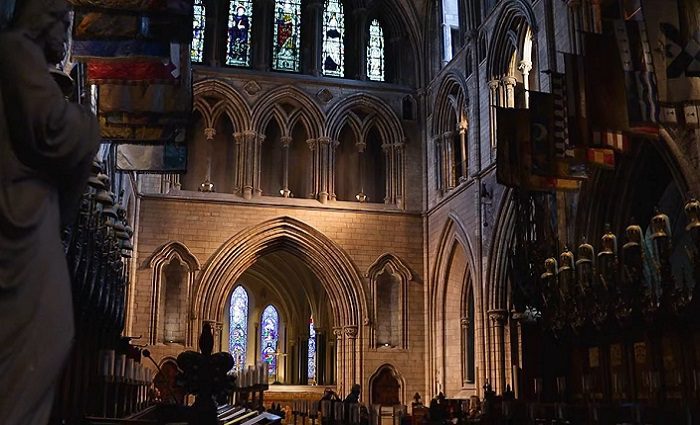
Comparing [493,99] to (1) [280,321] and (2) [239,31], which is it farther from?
(1) [280,321]

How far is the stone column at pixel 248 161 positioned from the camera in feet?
69.5

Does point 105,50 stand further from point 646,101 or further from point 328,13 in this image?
point 328,13

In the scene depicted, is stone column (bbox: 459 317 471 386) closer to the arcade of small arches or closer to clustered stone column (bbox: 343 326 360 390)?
clustered stone column (bbox: 343 326 360 390)

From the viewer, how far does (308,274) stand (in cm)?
2811

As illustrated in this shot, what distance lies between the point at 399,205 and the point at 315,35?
17.9ft

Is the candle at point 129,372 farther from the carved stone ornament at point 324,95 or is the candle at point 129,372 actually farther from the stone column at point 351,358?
the carved stone ornament at point 324,95

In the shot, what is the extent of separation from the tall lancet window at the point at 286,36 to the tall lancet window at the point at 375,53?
214 cm

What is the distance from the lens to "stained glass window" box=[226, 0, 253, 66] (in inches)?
883

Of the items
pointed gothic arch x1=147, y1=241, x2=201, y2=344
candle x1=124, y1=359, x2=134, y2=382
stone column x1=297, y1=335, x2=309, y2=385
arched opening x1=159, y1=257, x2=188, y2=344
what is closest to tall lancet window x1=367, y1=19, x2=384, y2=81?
pointed gothic arch x1=147, y1=241, x2=201, y2=344

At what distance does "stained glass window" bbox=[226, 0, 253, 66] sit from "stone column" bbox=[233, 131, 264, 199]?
2333mm

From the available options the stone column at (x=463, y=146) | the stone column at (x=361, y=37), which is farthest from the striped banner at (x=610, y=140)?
the stone column at (x=361, y=37)

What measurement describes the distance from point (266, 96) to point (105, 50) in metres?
14.0

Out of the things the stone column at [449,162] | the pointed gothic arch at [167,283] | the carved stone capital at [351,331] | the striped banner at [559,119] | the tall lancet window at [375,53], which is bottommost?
the carved stone capital at [351,331]

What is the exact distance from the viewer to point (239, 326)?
96.0 feet
